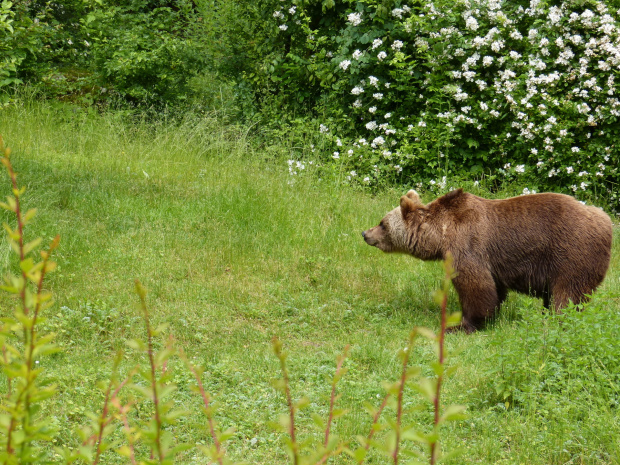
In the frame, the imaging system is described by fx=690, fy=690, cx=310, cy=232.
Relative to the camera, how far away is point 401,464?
12.9ft

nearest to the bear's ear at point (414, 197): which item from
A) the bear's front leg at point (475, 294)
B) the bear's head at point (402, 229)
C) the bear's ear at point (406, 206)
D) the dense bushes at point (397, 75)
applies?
the bear's head at point (402, 229)

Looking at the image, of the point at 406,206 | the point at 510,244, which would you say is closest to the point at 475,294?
the point at 510,244

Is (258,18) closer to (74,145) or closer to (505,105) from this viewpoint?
(74,145)

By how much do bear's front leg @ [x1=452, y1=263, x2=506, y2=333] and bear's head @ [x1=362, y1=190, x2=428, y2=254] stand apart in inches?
25.1

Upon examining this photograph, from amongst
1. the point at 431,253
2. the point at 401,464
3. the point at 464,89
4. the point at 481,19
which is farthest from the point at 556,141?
the point at 401,464

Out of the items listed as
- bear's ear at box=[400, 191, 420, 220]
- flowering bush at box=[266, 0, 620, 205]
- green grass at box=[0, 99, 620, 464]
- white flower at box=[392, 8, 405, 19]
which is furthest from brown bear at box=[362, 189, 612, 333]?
white flower at box=[392, 8, 405, 19]

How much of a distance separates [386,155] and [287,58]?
3091 millimetres

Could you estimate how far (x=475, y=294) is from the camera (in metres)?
6.75

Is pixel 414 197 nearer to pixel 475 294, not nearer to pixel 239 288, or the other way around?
pixel 475 294

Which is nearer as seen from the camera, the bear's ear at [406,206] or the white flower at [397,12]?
the bear's ear at [406,206]

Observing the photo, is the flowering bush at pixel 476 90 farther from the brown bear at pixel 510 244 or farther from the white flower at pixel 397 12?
the brown bear at pixel 510 244

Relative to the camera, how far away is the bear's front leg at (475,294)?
673 cm

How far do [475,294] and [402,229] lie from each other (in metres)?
1.06

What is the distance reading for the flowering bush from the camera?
393 inches
